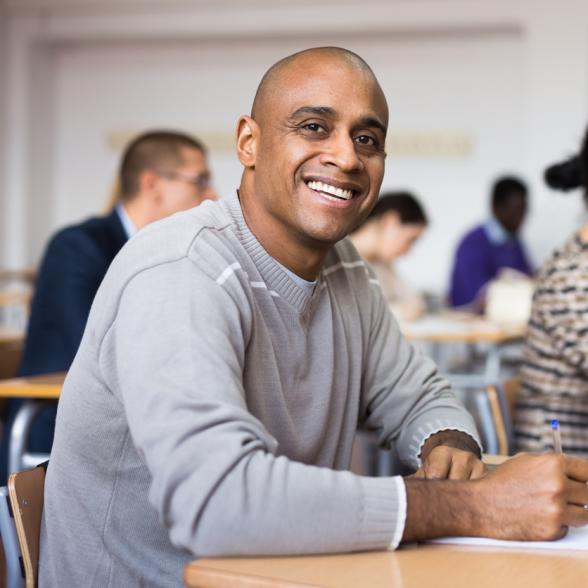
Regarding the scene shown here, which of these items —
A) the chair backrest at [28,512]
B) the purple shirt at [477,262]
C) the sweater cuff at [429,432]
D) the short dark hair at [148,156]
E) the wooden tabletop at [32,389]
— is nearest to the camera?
the chair backrest at [28,512]

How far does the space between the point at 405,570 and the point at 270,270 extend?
53 centimetres

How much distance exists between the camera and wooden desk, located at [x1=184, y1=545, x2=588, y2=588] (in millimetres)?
999

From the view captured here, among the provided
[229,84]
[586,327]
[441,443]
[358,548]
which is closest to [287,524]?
[358,548]

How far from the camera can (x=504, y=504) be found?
117cm

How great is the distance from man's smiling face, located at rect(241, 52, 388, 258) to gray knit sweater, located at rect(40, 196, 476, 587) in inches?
2.6

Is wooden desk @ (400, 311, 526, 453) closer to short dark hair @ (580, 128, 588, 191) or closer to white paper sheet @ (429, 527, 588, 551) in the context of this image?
short dark hair @ (580, 128, 588, 191)

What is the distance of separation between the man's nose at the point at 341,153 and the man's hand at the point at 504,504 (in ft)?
1.53

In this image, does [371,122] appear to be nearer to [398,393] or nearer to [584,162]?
[398,393]

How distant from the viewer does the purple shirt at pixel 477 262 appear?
6.61 m

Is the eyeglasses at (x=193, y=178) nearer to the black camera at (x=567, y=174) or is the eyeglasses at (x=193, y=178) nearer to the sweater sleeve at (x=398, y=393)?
the black camera at (x=567, y=174)

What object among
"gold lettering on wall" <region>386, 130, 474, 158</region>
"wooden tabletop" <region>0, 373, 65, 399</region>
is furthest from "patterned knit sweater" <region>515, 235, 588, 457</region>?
"gold lettering on wall" <region>386, 130, 474, 158</region>

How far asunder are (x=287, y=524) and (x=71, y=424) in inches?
16.0

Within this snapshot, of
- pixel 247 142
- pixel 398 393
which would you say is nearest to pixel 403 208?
pixel 398 393

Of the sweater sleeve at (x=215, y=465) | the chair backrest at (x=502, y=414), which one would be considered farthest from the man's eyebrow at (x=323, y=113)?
the chair backrest at (x=502, y=414)
